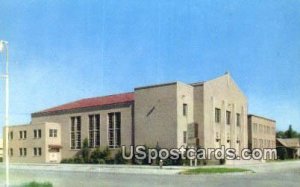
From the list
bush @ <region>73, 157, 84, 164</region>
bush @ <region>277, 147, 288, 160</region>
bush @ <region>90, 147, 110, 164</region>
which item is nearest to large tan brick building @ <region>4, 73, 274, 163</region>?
bush @ <region>90, 147, 110, 164</region>

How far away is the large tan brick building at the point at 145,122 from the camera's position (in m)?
45.6

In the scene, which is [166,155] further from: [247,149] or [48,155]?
[247,149]

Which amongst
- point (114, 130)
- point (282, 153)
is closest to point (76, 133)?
point (114, 130)

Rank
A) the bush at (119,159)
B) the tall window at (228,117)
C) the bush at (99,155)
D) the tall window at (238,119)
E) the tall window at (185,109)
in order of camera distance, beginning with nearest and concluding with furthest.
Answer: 1. the tall window at (185,109)
2. the bush at (119,159)
3. the bush at (99,155)
4. the tall window at (228,117)
5. the tall window at (238,119)

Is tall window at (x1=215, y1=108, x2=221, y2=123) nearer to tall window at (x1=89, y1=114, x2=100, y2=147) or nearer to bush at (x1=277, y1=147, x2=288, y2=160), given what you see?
tall window at (x1=89, y1=114, x2=100, y2=147)

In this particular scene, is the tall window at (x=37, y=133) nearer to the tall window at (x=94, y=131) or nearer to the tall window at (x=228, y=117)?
the tall window at (x=94, y=131)

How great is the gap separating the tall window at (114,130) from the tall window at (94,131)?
1.76 m

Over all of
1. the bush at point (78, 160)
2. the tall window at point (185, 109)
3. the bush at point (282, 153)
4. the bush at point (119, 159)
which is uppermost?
the tall window at point (185, 109)

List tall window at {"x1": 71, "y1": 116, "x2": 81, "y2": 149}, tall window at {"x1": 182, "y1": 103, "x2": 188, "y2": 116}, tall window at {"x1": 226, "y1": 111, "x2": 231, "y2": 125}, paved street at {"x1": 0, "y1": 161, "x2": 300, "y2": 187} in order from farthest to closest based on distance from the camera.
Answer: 1. tall window at {"x1": 226, "y1": 111, "x2": 231, "y2": 125}
2. tall window at {"x1": 71, "y1": 116, "x2": 81, "y2": 149}
3. tall window at {"x1": 182, "y1": 103, "x2": 188, "y2": 116}
4. paved street at {"x1": 0, "y1": 161, "x2": 300, "y2": 187}

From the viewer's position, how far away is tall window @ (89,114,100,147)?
170ft

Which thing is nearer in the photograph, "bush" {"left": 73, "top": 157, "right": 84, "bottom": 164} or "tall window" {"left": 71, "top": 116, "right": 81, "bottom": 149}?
"bush" {"left": 73, "top": 157, "right": 84, "bottom": 164}

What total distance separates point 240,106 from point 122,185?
4091 cm

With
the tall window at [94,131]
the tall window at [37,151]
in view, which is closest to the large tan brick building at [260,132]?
the tall window at [94,131]

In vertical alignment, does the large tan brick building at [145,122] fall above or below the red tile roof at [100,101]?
below
